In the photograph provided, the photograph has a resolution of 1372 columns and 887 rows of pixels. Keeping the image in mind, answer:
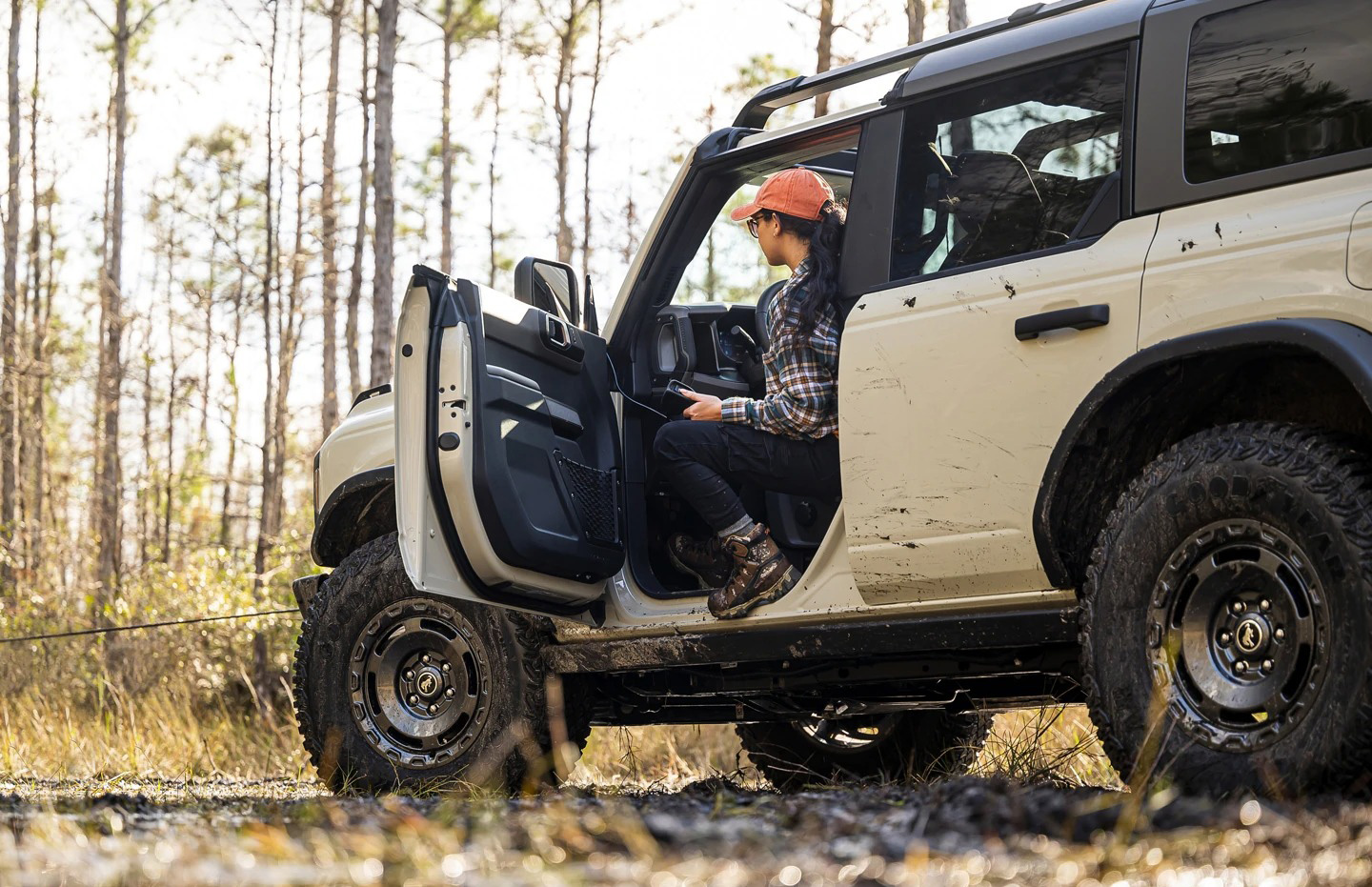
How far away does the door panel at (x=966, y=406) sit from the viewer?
3580 millimetres

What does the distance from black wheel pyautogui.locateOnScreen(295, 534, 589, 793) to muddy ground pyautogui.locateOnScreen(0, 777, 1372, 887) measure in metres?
1.72

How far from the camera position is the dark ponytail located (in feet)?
14.5

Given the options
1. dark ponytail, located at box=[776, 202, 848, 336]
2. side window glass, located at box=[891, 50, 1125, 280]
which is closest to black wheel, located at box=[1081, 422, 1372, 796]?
side window glass, located at box=[891, 50, 1125, 280]

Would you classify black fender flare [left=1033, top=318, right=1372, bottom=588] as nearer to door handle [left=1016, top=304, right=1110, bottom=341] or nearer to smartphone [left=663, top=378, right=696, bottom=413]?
door handle [left=1016, top=304, right=1110, bottom=341]

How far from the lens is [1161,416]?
12.0 ft

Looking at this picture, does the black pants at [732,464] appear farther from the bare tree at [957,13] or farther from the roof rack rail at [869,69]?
the bare tree at [957,13]

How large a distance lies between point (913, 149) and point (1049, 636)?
1514 millimetres

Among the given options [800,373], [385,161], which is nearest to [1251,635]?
[800,373]

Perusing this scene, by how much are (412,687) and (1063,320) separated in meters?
2.62

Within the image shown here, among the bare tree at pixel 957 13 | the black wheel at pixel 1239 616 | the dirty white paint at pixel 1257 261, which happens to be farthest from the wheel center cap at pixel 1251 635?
the bare tree at pixel 957 13

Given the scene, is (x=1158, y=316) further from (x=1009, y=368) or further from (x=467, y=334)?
(x=467, y=334)

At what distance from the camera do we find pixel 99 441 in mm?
27828

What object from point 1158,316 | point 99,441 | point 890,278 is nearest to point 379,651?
point 890,278

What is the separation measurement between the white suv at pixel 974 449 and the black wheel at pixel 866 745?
1.8 inches
